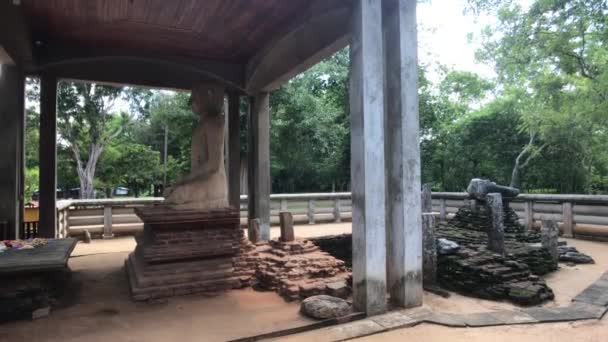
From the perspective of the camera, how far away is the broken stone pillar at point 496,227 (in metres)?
6.76

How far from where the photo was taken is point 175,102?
15695 mm

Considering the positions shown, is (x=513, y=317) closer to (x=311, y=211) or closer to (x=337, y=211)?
(x=311, y=211)

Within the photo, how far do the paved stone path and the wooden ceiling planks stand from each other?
13.6 ft

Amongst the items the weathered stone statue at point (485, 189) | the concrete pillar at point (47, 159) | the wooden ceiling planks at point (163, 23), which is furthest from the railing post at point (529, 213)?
the concrete pillar at point (47, 159)

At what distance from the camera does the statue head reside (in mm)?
5438

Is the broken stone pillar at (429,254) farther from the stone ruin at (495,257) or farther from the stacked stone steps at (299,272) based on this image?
the stacked stone steps at (299,272)

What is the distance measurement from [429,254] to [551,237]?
3071 mm

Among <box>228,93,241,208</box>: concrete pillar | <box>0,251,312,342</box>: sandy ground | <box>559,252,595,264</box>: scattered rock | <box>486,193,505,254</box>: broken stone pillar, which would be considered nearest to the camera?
<box>0,251,312,342</box>: sandy ground

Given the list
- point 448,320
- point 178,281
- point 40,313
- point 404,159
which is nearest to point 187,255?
point 178,281

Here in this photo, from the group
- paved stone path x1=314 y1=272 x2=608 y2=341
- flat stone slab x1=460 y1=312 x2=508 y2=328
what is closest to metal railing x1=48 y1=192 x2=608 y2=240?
paved stone path x1=314 y1=272 x2=608 y2=341

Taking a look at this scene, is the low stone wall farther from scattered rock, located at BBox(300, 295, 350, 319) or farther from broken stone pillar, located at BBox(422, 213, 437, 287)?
scattered rock, located at BBox(300, 295, 350, 319)

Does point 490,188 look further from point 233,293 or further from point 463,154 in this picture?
point 463,154

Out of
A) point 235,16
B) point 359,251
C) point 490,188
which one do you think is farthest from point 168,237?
point 490,188

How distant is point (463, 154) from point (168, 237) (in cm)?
1625
